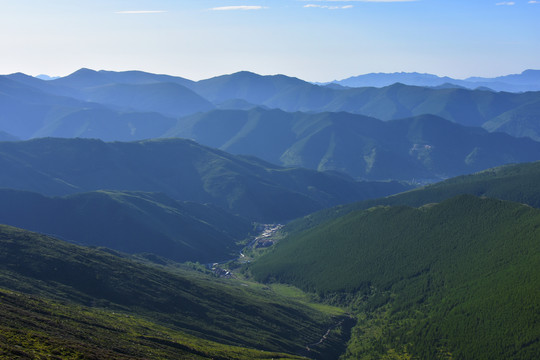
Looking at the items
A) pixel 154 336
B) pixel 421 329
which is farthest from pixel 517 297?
pixel 154 336

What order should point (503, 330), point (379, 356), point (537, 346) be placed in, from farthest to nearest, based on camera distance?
1. point (379, 356)
2. point (503, 330)
3. point (537, 346)

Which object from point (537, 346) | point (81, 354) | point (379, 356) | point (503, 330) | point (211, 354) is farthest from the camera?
→ point (379, 356)

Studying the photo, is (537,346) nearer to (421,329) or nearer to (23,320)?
(421,329)

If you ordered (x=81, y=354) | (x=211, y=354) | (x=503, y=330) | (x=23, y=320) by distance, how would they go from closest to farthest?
(x=81, y=354) → (x=23, y=320) → (x=211, y=354) → (x=503, y=330)

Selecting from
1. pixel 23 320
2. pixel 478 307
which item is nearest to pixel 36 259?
pixel 23 320

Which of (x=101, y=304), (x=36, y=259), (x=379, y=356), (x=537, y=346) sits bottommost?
(x=379, y=356)

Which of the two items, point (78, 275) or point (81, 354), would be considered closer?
point (81, 354)

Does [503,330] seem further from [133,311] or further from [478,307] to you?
[133,311]

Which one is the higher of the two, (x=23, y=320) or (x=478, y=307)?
(x=23, y=320)

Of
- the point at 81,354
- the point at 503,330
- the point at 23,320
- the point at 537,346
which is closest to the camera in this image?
the point at 81,354
